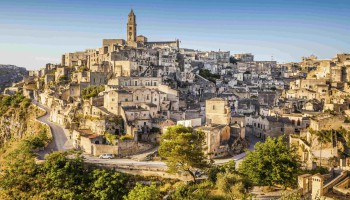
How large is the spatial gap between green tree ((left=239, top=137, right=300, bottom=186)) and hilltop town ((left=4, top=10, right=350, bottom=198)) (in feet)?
6.42

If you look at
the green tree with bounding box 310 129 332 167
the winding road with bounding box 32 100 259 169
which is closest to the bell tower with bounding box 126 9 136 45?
the winding road with bounding box 32 100 259 169

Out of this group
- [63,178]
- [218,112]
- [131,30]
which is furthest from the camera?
[131,30]

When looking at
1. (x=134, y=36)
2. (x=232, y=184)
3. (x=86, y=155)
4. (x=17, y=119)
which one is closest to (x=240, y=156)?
(x=232, y=184)

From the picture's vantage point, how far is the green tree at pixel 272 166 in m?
25.9

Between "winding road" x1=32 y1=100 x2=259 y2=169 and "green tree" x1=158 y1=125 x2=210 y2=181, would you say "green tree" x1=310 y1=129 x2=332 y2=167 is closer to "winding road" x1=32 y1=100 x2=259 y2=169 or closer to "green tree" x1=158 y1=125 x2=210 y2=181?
"winding road" x1=32 y1=100 x2=259 y2=169

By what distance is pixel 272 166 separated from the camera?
2630 centimetres

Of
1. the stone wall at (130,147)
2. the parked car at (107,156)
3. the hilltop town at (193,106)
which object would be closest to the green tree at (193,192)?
the hilltop town at (193,106)

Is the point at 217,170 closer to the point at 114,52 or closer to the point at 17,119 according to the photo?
the point at 114,52

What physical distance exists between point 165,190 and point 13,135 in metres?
35.3

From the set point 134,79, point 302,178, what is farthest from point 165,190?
point 134,79

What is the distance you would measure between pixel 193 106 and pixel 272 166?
25.4 m

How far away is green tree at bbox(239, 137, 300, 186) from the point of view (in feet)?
Answer: 85.0

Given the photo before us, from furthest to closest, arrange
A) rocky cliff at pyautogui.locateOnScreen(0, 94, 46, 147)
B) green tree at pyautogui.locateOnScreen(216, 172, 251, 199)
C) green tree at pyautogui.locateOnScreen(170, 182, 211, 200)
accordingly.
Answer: rocky cliff at pyautogui.locateOnScreen(0, 94, 46, 147) < green tree at pyautogui.locateOnScreen(216, 172, 251, 199) < green tree at pyautogui.locateOnScreen(170, 182, 211, 200)

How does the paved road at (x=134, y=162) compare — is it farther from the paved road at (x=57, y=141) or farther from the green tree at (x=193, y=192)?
the green tree at (x=193, y=192)
